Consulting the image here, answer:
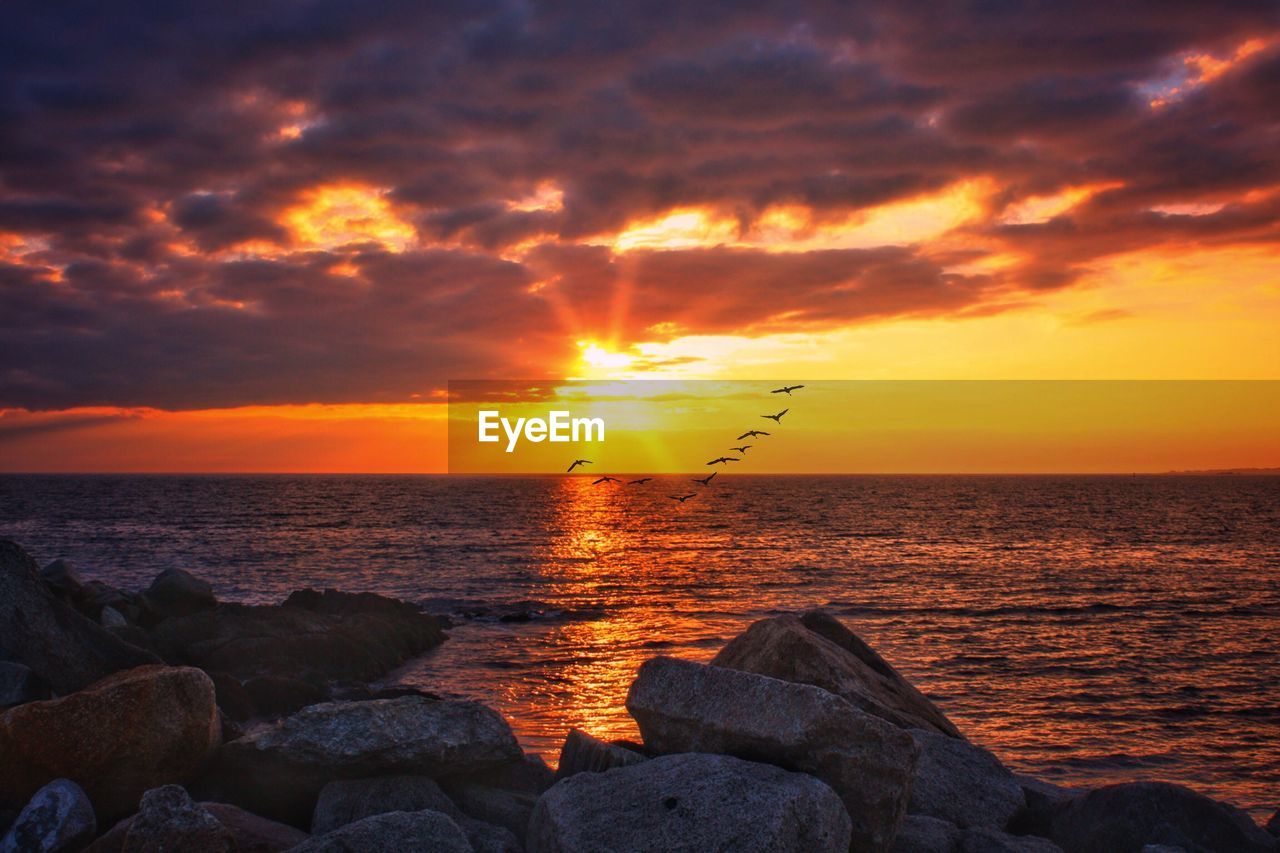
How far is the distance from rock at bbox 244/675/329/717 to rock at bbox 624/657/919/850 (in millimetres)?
12560

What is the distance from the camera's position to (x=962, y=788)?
383 inches

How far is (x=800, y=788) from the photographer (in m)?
6.70

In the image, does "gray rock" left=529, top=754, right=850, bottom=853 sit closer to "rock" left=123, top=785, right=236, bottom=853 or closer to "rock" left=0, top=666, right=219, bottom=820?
"rock" left=123, top=785, right=236, bottom=853

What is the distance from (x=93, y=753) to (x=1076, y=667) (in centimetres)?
2482

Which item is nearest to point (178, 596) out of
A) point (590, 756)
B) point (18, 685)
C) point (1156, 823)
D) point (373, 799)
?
point (18, 685)

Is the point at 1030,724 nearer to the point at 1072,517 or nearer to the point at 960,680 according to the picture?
the point at 960,680

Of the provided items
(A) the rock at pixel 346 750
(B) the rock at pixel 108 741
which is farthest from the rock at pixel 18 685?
(A) the rock at pixel 346 750

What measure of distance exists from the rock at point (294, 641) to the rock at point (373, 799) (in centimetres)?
1375

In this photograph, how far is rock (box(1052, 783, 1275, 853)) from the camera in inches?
337

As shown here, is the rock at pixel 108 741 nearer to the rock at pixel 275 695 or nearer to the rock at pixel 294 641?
the rock at pixel 275 695

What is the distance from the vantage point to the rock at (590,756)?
340 inches

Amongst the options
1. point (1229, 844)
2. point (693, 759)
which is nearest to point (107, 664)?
point (693, 759)

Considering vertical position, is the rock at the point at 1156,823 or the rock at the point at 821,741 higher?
the rock at the point at 821,741

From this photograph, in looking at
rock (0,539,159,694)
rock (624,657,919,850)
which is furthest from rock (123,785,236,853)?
rock (0,539,159,694)
